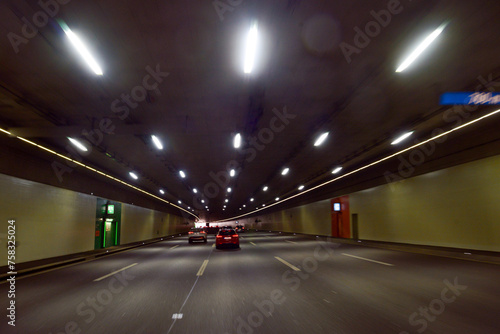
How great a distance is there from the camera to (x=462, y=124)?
42.4ft

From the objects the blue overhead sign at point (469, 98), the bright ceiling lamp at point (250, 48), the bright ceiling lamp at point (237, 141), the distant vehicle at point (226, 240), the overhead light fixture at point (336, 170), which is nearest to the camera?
the bright ceiling lamp at point (250, 48)

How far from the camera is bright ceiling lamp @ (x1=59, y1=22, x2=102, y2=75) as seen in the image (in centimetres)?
663

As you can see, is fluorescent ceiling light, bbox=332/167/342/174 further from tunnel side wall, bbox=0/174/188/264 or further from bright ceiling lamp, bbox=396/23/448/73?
tunnel side wall, bbox=0/174/188/264

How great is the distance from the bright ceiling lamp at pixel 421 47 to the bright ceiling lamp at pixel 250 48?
3.88 metres

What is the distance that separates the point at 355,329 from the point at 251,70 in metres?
6.36

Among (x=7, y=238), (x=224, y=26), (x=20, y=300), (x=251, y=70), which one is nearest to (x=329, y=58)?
(x=251, y=70)

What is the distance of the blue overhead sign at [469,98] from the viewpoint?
10.4 m

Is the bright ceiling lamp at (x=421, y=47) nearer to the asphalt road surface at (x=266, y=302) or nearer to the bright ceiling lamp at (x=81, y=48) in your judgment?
the asphalt road surface at (x=266, y=302)

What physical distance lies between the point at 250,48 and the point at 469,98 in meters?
7.90

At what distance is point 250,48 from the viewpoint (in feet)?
24.6

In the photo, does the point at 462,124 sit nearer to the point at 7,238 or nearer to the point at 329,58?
the point at 329,58

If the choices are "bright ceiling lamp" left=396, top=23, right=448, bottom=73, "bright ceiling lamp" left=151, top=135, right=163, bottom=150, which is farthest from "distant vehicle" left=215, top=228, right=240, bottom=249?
"bright ceiling lamp" left=396, top=23, right=448, bottom=73

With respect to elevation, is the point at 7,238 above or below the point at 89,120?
below

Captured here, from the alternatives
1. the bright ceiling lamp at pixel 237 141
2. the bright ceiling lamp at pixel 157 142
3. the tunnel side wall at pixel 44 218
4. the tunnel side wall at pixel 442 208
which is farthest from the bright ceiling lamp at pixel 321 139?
the tunnel side wall at pixel 44 218
